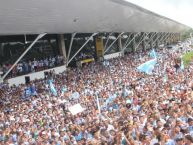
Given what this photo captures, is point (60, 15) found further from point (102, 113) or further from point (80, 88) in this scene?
point (102, 113)

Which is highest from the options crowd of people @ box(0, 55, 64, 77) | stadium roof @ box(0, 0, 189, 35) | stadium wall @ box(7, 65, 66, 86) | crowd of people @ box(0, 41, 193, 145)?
stadium roof @ box(0, 0, 189, 35)

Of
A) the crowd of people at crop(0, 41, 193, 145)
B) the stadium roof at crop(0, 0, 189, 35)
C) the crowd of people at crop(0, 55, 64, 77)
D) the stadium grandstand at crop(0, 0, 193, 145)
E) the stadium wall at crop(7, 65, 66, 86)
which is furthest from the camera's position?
the crowd of people at crop(0, 55, 64, 77)

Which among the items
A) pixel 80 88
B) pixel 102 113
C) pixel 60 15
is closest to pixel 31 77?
pixel 60 15

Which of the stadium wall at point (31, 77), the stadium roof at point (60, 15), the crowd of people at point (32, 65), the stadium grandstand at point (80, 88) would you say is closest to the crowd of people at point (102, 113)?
the stadium grandstand at point (80, 88)

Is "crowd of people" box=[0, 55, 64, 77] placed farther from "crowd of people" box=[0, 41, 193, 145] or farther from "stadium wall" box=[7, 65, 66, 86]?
"crowd of people" box=[0, 41, 193, 145]

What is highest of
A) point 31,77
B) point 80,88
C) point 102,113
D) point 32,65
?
point 32,65

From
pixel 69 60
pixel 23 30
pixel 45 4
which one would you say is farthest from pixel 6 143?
pixel 69 60

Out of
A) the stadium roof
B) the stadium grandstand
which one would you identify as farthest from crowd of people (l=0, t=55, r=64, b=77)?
the stadium roof
